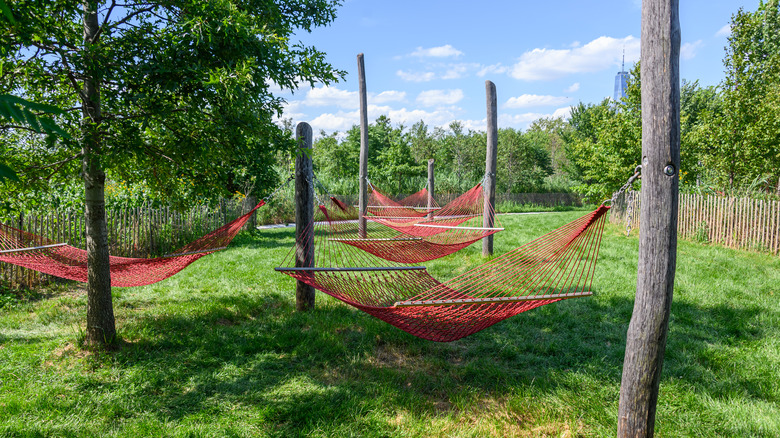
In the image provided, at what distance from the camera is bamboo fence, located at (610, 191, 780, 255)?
6.71 meters

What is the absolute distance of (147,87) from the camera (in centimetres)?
257

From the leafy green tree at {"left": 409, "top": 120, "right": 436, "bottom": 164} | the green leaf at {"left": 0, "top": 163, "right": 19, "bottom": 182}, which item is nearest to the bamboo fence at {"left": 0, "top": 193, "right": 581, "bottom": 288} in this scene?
the green leaf at {"left": 0, "top": 163, "right": 19, "bottom": 182}

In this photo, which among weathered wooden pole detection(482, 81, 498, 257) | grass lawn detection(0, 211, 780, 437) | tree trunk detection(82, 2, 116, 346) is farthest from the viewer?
weathered wooden pole detection(482, 81, 498, 257)

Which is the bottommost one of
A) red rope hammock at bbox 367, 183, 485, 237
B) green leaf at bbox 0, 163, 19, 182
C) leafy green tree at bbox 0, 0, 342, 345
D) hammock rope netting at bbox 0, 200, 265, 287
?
hammock rope netting at bbox 0, 200, 265, 287

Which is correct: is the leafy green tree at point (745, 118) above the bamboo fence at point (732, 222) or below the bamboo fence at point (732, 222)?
above

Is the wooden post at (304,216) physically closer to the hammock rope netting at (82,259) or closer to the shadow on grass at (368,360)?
the shadow on grass at (368,360)

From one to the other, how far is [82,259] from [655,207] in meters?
4.56

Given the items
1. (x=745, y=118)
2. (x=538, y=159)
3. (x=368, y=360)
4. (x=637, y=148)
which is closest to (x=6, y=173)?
(x=368, y=360)

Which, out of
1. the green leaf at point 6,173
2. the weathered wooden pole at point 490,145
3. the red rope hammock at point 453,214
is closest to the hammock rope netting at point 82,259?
the red rope hammock at point 453,214

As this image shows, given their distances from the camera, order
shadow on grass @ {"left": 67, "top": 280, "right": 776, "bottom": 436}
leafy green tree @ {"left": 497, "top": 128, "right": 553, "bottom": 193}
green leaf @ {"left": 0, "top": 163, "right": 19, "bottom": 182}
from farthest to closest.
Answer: leafy green tree @ {"left": 497, "top": 128, "right": 553, "bottom": 193} < shadow on grass @ {"left": 67, "top": 280, "right": 776, "bottom": 436} < green leaf @ {"left": 0, "top": 163, "right": 19, "bottom": 182}

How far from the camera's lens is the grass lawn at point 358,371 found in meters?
2.32

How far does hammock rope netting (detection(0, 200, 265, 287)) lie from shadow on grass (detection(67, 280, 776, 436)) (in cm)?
44

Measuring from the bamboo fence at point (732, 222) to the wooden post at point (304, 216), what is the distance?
5.54 m

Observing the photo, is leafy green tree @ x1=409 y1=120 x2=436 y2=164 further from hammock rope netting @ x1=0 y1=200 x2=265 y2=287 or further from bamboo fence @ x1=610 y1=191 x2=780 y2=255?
hammock rope netting @ x1=0 y1=200 x2=265 y2=287
